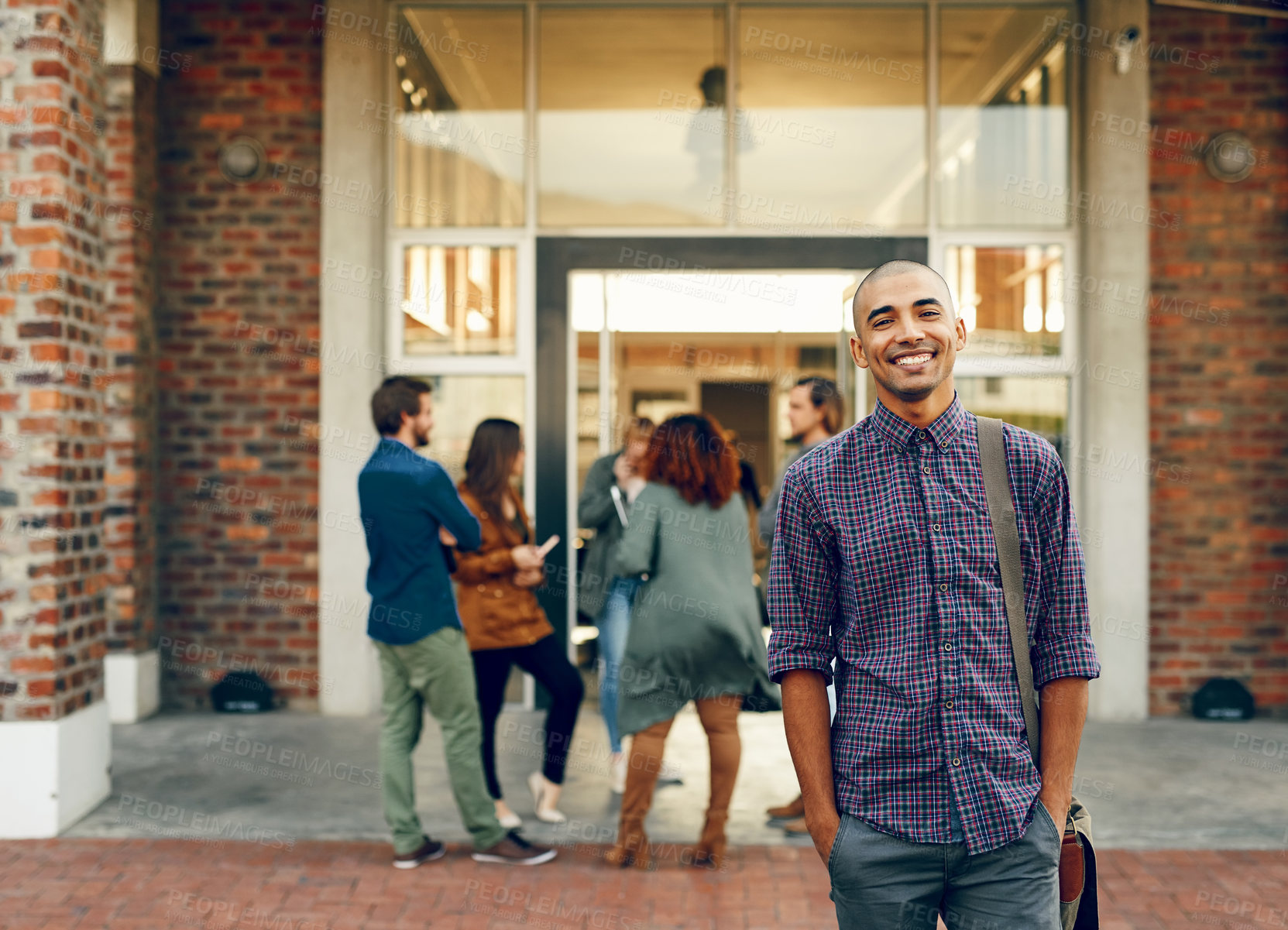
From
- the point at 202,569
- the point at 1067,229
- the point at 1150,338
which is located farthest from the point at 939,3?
the point at 202,569

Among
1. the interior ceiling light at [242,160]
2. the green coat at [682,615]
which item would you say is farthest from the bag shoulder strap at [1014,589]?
the interior ceiling light at [242,160]

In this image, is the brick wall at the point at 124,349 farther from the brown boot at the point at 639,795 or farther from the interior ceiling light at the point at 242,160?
the brown boot at the point at 639,795

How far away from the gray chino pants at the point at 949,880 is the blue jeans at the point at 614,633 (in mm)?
3537

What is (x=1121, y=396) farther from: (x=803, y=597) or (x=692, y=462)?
(x=803, y=597)

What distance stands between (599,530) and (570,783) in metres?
1.26

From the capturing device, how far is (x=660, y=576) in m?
4.31

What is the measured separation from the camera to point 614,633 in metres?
5.52

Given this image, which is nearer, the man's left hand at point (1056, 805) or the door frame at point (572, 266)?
the man's left hand at point (1056, 805)

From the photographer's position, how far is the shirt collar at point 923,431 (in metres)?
2.03

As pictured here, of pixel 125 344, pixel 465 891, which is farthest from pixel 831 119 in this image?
pixel 465 891

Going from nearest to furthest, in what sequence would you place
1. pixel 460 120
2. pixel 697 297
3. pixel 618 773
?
pixel 618 773, pixel 460 120, pixel 697 297

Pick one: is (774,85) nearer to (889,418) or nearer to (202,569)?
(202,569)

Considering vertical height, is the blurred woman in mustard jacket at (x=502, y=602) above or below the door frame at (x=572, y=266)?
below

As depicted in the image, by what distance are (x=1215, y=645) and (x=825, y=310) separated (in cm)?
320
